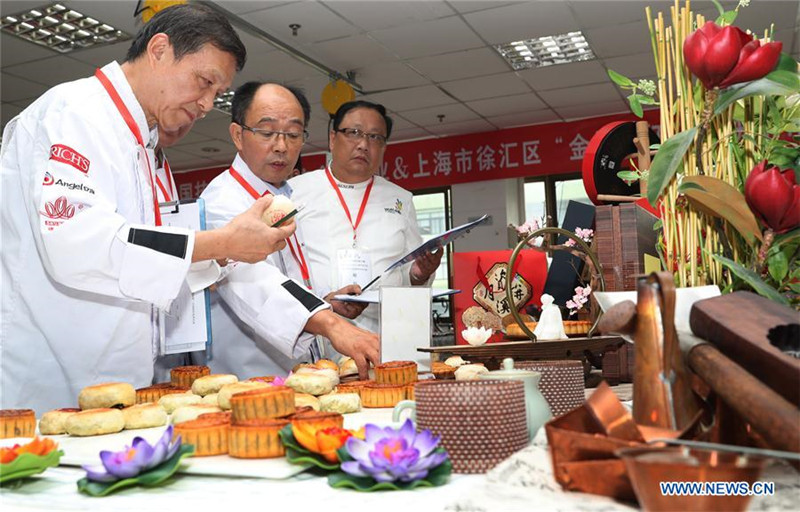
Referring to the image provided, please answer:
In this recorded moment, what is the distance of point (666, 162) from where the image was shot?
40.3 inches

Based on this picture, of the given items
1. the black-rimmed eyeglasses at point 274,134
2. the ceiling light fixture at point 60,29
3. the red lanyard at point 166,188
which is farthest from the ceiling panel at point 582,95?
the red lanyard at point 166,188

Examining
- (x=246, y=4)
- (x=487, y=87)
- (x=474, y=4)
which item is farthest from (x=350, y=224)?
(x=487, y=87)

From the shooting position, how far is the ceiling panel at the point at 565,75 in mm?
6855

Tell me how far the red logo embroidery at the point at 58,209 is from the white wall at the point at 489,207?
795cm

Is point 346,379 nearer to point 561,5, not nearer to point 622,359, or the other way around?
point 622,359

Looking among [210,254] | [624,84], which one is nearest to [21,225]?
[210,254]

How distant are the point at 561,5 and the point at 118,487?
5.42 meters

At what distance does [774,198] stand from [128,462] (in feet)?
2.84

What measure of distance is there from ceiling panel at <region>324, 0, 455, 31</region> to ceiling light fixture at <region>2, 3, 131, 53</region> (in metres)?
1.87

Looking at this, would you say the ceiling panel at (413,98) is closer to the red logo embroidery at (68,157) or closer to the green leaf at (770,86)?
the red logo embroidery at (68,157)

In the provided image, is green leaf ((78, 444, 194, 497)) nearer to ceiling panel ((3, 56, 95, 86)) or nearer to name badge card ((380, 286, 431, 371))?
name badge card ((380, 286, 431, 371))

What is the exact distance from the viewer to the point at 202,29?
194 cm

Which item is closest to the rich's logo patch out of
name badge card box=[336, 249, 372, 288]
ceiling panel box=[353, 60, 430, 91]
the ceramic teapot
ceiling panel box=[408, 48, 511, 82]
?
name badge card box=[336, 249, 372, 288]

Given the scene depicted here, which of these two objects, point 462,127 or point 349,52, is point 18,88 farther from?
point 462,127
